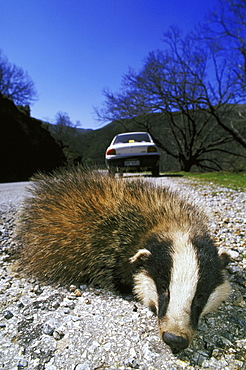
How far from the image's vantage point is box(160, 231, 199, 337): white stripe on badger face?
1462 mm

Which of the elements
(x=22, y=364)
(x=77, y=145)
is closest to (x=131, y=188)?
(x=22, y=364)

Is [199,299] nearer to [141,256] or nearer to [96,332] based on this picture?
[141,256]

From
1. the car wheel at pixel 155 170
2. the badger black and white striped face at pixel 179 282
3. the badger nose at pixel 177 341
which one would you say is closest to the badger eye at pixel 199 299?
the badger black and white striped face at pixel 179 282

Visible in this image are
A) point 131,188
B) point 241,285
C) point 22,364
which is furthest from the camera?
point 131,188

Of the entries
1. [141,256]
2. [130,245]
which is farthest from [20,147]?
[141,256]

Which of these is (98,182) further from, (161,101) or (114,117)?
(114,117)

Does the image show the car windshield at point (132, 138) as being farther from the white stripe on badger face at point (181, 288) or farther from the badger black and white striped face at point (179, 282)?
the white stripe on badger face at point (181, 288)

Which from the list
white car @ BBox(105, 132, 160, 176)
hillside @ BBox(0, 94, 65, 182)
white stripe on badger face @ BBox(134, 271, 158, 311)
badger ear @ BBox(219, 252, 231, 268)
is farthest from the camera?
hillside @ BBox(0, 94, 65, 182)

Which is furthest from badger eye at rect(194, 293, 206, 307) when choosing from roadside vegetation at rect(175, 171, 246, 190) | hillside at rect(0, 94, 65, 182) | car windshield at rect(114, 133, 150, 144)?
hillside at rect(0, 94, 65, 182)

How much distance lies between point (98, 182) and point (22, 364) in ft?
5.99

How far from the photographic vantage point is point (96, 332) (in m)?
1.71

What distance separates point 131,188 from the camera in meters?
2.82

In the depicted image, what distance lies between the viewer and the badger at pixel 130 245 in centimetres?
161

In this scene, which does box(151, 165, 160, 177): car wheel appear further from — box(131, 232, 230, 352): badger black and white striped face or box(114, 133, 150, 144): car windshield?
box(131, 232, 230, 352): badger black and white striped face
